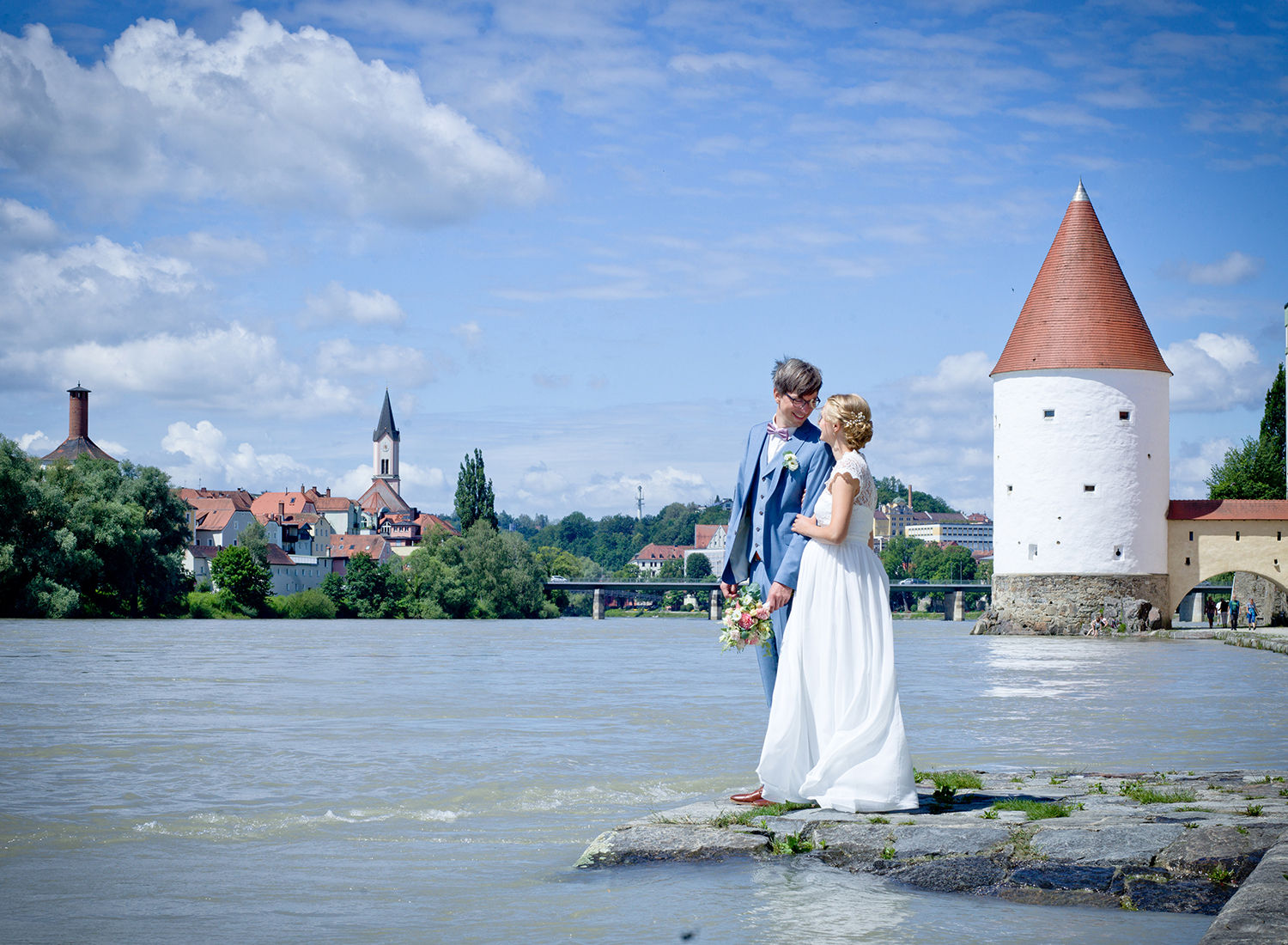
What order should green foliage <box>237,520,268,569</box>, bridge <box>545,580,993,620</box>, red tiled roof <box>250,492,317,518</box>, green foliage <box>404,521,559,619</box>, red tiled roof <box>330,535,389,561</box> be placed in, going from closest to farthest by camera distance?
green foliage <box>404,521,559,619</box> → bridge <box>545,580,993,620</box> → green foliage <box>237,520,268,569</box> → red tiled roof <box>330,535,389,561</box> → red tiled roof <box>250,492,317,518</box>

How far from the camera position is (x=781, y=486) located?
19.6 feet

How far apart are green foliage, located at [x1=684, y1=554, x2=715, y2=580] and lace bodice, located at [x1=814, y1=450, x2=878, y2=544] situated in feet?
508

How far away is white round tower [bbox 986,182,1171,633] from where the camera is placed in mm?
41156

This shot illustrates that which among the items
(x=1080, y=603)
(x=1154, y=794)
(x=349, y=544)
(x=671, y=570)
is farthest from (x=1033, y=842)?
(x=671, y=570)

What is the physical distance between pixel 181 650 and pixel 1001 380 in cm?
2686

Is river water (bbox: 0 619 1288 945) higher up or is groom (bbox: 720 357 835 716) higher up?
groom (bbox: 720 357 835 716)

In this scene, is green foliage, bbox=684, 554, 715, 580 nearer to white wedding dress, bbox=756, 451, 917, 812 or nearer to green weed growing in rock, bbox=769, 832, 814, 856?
white wedding dress, bbox=756, 451, 917, 812

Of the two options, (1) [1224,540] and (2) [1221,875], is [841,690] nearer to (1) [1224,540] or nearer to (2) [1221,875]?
(2) [1221,875]

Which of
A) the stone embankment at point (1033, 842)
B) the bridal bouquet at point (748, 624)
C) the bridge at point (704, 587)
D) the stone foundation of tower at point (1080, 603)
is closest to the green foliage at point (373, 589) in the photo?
the bridge at point (704, 587)

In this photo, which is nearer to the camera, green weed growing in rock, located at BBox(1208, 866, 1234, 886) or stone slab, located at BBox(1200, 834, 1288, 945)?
stone slab, located at BBox(1200, 834, 1288, 945)

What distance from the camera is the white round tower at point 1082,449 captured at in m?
41.2

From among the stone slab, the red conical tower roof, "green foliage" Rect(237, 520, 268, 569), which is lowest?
the stone slab

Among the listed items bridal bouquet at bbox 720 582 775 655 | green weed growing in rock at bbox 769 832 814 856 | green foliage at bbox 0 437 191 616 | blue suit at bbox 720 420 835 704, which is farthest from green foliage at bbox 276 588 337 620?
green weed growing in rock at bbox 769 832 814 856

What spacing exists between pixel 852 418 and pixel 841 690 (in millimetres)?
1107
